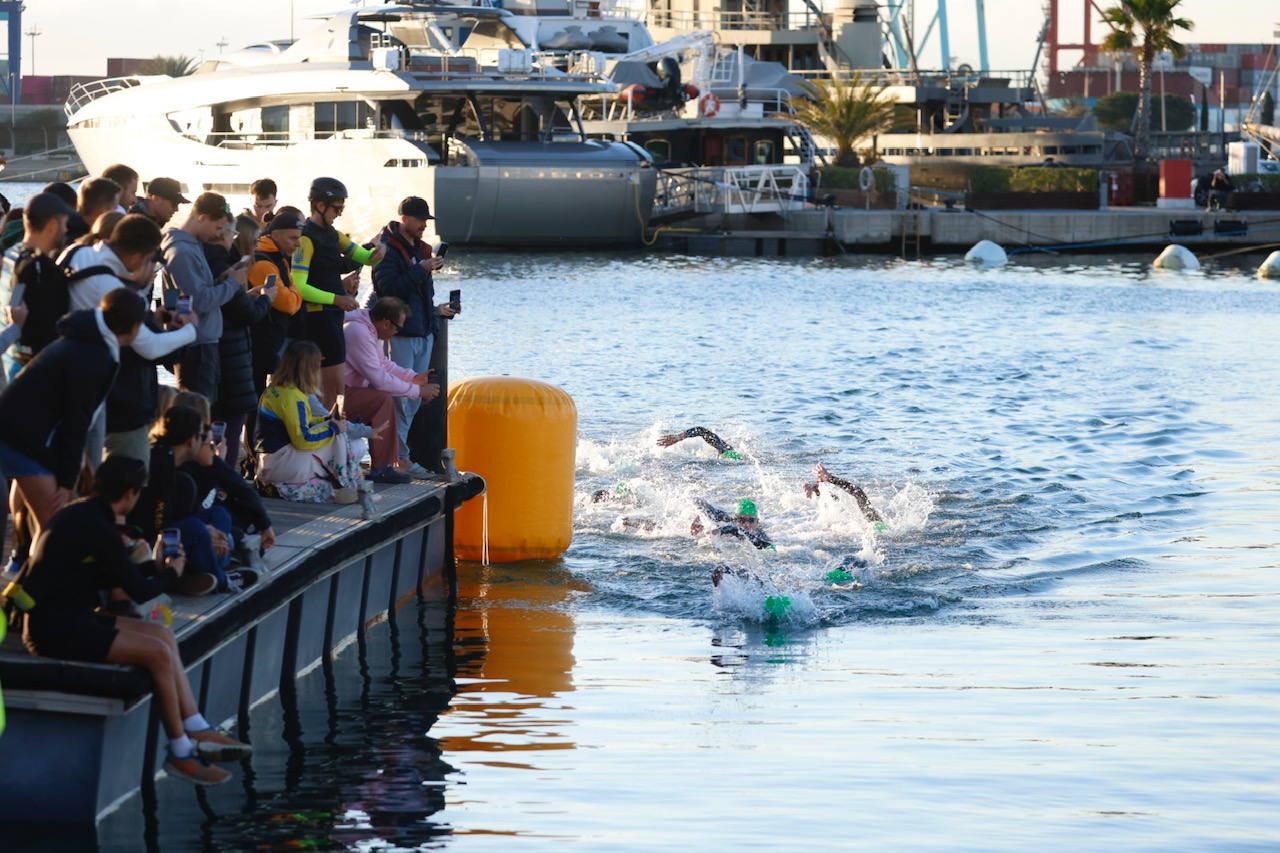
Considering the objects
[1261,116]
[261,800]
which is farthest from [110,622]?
[1261,116]

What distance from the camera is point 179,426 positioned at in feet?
26.6

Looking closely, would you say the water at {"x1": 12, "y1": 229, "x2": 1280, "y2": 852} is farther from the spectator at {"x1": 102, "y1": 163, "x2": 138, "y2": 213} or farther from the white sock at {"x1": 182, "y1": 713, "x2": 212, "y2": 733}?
the spectator at {"x1": 102, "y1": 163, "x2": 138, "y2": 213}

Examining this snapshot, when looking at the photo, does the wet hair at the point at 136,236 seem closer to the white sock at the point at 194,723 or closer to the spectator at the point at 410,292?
the white sock at the point at 194,723

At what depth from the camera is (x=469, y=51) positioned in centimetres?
5522

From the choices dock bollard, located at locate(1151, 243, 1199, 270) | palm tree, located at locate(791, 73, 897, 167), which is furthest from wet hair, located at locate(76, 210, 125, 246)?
palm tree, located at locate(791, 73, 897, 167)

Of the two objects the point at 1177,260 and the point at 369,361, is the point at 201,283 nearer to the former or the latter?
the point at 369,361

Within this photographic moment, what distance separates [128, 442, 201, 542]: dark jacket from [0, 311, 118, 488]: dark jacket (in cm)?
62

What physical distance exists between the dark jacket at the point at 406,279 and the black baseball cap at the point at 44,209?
359 cm

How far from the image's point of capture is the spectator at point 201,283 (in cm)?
938

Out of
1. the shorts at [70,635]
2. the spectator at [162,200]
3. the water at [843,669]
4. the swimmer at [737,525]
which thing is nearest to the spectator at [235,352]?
the spectator at [162,200]

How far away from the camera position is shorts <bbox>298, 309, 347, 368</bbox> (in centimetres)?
1090

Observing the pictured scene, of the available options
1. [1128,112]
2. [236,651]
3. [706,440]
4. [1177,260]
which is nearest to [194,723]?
[236,651]

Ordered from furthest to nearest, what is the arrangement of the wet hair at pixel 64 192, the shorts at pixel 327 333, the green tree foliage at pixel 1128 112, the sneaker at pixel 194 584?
the green tree foliage at pixel 1128 112 < the shorts at pixel 327 333 < the wet hair at pixel 64 192 < the sneaker at pixel 194 584

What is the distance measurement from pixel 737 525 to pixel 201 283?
5.20 m
